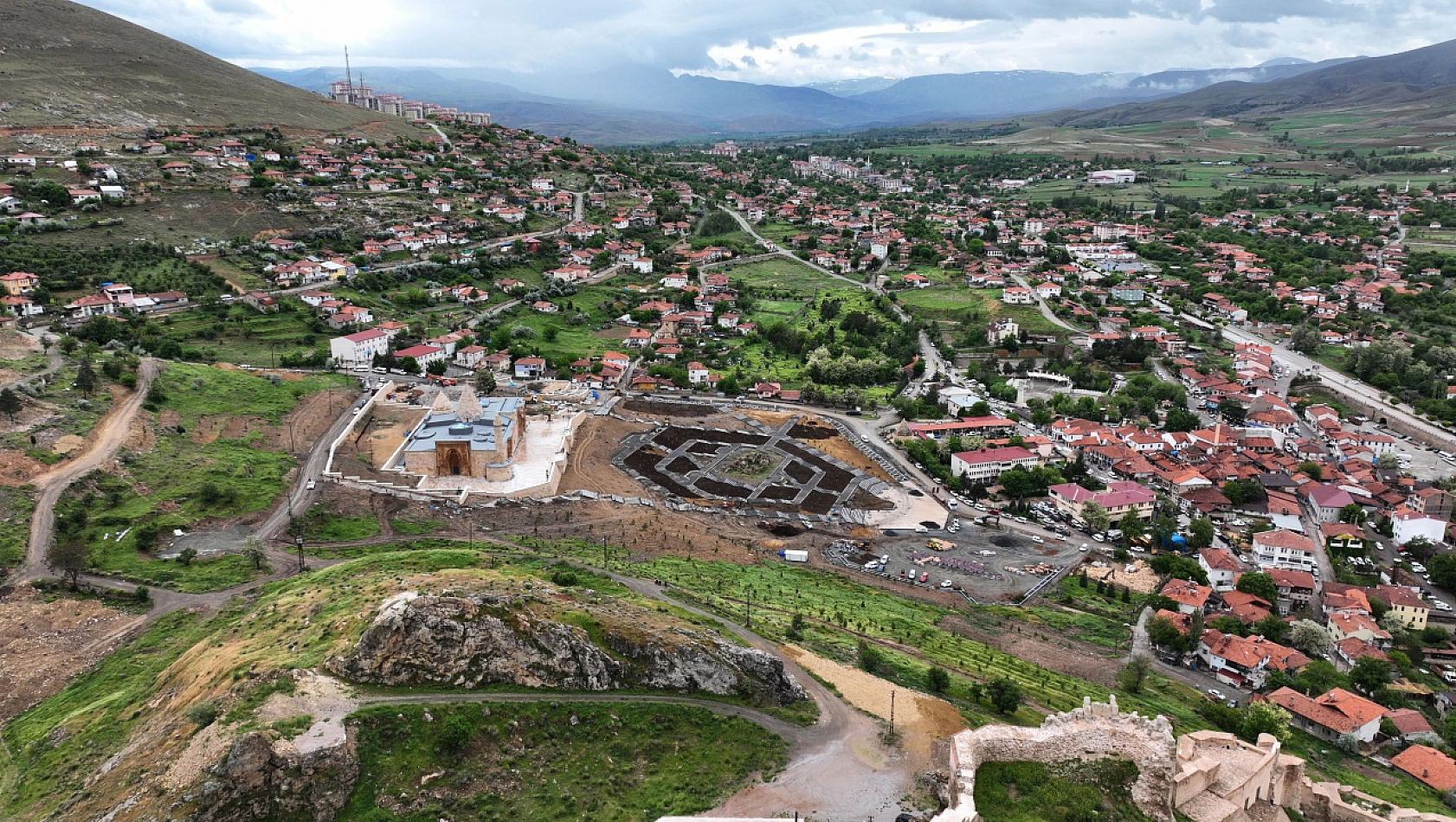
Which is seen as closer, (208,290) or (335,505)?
(335,505)

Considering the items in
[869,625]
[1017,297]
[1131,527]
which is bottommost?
[1131,527]

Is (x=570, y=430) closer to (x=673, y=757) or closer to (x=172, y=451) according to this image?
(x=172, y=451)

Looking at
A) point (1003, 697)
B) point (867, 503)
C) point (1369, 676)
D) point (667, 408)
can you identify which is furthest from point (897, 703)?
point (667, 408)

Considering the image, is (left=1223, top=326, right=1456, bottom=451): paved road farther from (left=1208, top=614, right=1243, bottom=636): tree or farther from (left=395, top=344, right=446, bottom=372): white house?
(left=395, top=344, right=446, bottom=372): white house

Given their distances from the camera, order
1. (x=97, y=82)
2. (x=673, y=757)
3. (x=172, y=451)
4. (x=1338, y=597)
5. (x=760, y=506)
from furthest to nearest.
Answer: (x=97, y=82)
(x=760, y=506)
(x=172, y=451)
(x=1338, y=597)
(x=673, y=757)

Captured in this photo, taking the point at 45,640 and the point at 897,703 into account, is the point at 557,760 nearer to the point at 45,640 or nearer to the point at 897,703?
the point at 897,703

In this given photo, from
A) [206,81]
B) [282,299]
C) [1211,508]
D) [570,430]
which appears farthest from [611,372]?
[206,81]
